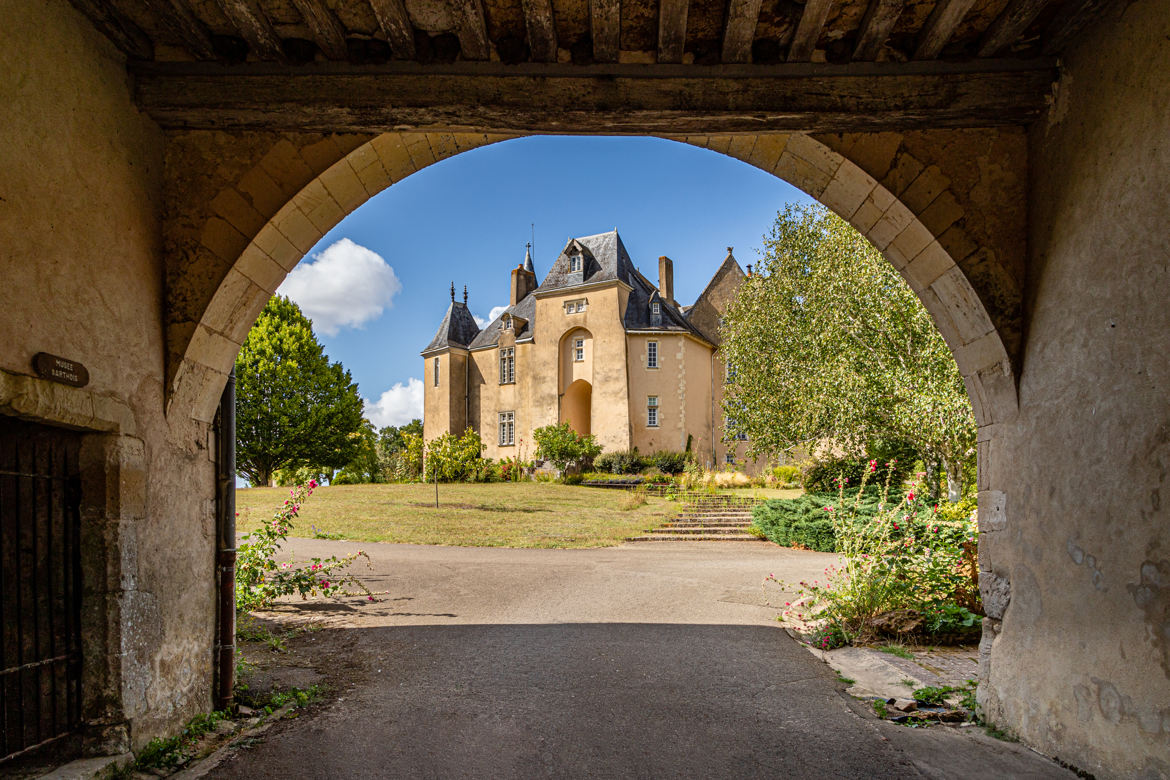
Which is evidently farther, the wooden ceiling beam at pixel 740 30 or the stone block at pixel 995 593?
the stone block at pixel 995 593

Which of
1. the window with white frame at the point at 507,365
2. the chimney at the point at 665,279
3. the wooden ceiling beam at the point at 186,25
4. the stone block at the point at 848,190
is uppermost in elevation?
the chimney at the point at 665,279

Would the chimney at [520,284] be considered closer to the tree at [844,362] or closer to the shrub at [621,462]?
the shrub at [621,462]

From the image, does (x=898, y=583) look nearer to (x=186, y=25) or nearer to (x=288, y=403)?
(x=186, y=25)

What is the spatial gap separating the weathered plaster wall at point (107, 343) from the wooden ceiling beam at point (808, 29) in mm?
3343

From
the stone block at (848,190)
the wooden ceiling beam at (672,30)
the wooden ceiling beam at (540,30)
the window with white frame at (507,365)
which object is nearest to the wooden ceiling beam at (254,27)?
the wooden ceiling beam at (540,30)

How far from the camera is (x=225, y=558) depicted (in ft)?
13.7

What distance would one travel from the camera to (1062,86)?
142 inches

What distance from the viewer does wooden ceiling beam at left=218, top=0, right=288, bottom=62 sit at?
321 cm

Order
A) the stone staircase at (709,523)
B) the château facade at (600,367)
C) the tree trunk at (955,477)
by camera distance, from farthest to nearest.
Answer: the château facade at (600,367) < the stone staircase at (709,523) < the tree trunk at (955,477)

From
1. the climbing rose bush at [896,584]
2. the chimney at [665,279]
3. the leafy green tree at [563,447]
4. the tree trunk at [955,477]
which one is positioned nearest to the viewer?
the climbing rose bush at [896,584]

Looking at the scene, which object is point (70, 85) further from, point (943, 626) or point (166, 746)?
point (943, 626)

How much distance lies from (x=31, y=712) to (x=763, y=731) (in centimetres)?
351

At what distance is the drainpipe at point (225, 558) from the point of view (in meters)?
4.11

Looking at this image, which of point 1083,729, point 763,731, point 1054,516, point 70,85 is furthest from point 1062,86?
point 70,85
